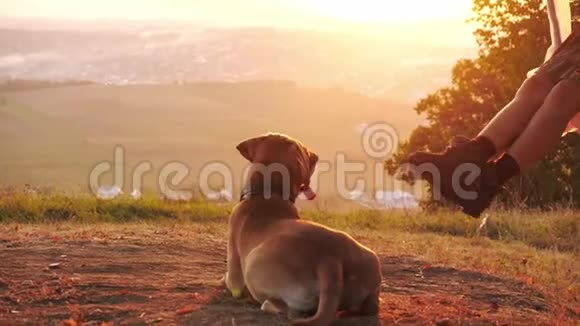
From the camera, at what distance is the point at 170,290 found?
634 cm

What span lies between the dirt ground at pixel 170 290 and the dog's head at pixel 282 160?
0.91m

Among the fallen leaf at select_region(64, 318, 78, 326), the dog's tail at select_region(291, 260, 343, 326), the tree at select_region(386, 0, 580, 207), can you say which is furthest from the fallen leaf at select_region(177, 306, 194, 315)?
the tree at select_region(386, 0, 580, 207)

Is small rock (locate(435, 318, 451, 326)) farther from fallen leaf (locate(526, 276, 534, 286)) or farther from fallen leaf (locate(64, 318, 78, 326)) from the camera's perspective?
fallen leaf (locate(64, 318, 78, 326))

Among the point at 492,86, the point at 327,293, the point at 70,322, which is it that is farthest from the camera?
the point at 492,86

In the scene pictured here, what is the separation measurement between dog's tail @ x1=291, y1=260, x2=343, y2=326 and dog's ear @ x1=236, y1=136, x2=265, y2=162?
147cm

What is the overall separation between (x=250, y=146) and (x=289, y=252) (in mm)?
1301

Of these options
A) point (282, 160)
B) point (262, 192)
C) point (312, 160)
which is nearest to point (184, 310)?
point (262, 192)

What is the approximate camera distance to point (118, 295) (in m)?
6.04

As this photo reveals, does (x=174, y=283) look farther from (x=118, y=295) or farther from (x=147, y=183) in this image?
(x=147, y=183)

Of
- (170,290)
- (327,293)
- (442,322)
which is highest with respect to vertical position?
(327,293)

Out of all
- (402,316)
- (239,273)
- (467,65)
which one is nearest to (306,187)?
(239,273)

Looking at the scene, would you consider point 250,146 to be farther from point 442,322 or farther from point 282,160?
point 442,322

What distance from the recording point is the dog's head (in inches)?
247

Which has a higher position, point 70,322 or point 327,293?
point 327,293
